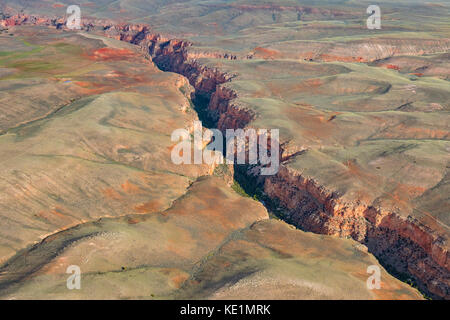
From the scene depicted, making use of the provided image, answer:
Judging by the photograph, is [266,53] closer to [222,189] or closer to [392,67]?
[392,67]

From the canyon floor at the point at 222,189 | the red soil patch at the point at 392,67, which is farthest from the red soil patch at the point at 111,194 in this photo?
the red soil patch at the point at 392,67

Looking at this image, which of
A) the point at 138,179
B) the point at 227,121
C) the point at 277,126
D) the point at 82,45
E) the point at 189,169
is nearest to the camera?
the point at 138,179

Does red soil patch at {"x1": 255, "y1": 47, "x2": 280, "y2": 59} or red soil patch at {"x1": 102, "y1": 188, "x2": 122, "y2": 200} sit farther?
red soil patch at {"x1": 255, "y1": 47, "x2": 280, "y2": 59}

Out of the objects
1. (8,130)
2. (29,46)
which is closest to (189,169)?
(8,130)

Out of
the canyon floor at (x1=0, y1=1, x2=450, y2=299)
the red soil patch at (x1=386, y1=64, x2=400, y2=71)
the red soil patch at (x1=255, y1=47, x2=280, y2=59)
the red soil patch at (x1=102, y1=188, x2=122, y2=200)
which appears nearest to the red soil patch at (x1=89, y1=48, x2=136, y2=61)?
the canyon floor at (x1=0, y1=1, x2=450, y2=299)

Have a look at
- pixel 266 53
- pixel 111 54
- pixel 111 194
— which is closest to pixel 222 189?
pixel 111 194

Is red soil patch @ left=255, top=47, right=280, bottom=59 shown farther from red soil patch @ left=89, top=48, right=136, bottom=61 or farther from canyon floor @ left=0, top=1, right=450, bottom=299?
red soil patch @ left=89, top=48, right=136, bottom=61

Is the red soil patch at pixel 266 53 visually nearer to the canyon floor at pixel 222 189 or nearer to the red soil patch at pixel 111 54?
the canyon floor at pixel 222 189

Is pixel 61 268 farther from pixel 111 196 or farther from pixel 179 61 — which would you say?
pixel 179 61
